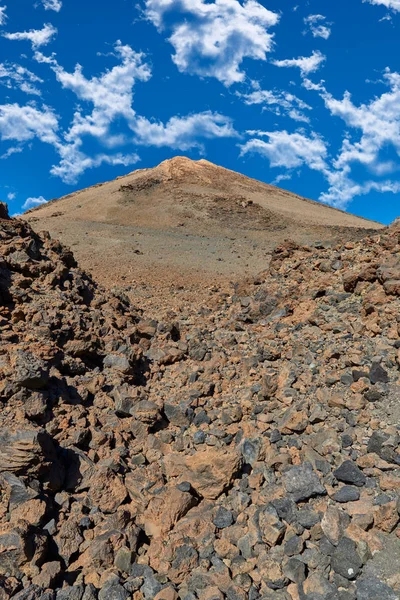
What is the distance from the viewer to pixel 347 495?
12.7 ft

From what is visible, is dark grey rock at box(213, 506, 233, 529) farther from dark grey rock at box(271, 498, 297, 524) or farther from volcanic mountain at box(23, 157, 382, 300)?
volcanic mountain at box(23, 157, 382, 300)

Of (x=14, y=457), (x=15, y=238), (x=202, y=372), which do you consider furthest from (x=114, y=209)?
(x=14, y=457)

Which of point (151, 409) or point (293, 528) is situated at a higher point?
point (151, 409)

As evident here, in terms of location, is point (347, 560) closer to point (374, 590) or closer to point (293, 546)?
point (374, 590)

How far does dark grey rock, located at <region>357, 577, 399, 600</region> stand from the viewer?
306 cm

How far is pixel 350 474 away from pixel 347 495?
22 cm

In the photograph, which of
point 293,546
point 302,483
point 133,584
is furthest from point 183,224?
point 133,584

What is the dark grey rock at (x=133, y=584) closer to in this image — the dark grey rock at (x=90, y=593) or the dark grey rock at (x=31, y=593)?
the dark grey rock at (x=90, y=593)

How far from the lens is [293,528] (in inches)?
146

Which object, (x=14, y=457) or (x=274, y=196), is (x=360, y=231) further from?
(x=14, y=457)

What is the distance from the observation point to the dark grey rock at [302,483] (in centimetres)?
395

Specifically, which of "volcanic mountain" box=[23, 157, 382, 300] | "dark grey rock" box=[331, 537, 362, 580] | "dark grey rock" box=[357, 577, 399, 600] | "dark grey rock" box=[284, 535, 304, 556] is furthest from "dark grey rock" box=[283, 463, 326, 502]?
"volcanic mountain" box=[23, 157, 382, 300]

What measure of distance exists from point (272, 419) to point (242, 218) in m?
24.1

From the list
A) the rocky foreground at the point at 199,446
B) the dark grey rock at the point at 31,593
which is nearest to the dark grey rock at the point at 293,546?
the rocky foreground at the point at 199,446
